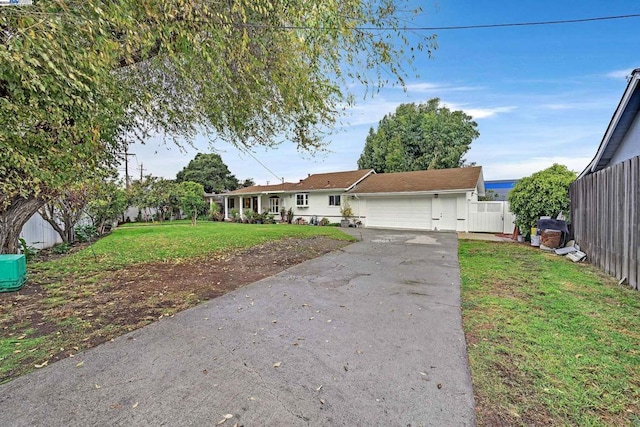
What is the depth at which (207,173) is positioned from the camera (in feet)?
129

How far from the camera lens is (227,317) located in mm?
3914

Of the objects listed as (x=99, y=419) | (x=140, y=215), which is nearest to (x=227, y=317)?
(x=99, y=419)

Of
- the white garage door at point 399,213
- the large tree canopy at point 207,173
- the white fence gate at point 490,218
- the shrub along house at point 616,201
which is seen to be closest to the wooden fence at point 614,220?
the shrub along house at point 616,201

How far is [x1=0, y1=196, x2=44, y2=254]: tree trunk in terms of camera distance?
6566 millimetres

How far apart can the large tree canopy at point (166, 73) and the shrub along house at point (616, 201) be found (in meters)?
4.56

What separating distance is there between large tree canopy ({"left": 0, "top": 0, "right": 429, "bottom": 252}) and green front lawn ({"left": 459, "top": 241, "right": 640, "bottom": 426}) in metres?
4.32

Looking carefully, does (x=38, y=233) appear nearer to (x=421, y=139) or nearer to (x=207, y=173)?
(x=421, y=139)

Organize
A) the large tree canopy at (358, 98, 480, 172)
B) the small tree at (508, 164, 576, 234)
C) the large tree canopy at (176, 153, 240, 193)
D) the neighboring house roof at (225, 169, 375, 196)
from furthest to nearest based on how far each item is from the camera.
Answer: the large tree canopy at (176, 153, 240, 193), the large tree canopy at (358, 98, 480, 172), the neighboring house roof at (225, 169, 375, 196), the small tree at (508, 164, 576, 234)

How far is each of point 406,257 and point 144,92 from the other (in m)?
7.33

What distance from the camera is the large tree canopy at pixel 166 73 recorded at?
118 inches

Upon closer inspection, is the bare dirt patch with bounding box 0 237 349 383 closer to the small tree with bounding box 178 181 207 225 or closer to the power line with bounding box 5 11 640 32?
the power line with bounding box 5 11 640 32

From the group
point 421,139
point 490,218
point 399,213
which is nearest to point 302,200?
point 399,213

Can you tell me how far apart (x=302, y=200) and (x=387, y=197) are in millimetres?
6856

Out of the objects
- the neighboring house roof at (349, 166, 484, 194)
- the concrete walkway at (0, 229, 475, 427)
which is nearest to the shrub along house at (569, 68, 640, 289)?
the concrete walkway at (0, 229, 475, 427)
